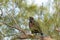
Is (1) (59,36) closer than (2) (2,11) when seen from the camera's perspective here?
Yes

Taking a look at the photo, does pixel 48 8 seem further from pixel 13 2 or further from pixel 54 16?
pixel 13 2

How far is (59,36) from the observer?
8.39 feet

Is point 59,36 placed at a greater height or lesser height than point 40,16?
lesser

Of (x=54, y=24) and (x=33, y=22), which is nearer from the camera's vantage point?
(x=54, y=24)

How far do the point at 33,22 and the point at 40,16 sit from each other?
0.20m

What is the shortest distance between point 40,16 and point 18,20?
0.26m

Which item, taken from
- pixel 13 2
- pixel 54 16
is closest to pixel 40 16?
pixel 54 16

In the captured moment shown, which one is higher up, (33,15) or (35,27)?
(33,15)

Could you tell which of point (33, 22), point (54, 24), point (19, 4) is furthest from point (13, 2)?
point (54, 24)

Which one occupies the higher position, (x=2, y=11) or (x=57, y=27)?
(x=2, y=11)

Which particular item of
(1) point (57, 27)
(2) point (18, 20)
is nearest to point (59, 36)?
(1) point (57, 27)

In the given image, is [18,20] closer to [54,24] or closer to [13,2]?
[13,2]

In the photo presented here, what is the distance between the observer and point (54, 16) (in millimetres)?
2635

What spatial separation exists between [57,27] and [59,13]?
15cm
